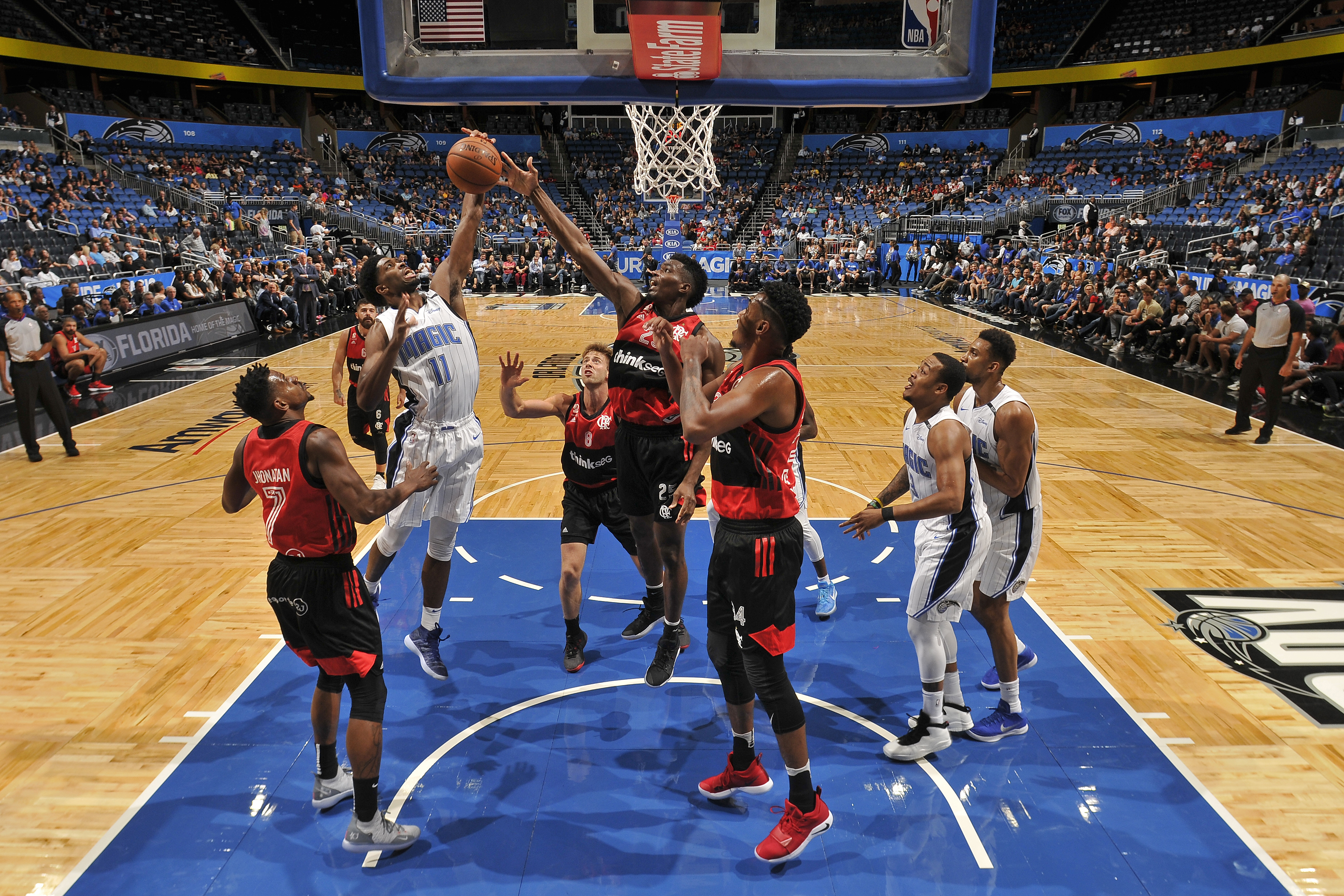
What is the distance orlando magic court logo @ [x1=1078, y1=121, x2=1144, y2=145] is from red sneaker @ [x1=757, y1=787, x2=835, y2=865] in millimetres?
36257

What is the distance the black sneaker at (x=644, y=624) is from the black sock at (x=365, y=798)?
2.02 metres

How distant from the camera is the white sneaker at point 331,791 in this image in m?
3.72

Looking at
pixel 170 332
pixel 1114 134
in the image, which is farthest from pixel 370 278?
pixel 1114 134

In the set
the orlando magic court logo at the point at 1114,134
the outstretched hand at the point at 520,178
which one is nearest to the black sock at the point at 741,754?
the outstretched hand at the point at 520,178

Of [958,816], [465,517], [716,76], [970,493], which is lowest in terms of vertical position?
[958,816]

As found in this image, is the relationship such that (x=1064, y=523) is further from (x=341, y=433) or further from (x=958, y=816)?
(x=341, y=433)

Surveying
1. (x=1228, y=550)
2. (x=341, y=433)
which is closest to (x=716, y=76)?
(x=1228, y=550)

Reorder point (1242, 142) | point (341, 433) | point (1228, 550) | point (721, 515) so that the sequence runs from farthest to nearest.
→ point (1242, 142)
point (341, 433)
point (1228, 550)
point (721, 515)

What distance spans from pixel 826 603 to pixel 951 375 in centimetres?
215

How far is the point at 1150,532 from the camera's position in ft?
22.9

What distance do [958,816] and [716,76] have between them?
4.82 m

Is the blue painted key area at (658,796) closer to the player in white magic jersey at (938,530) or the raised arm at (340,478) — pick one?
the player in white magic jersey at (938,530)

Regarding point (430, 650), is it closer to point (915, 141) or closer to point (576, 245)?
point (576, 245)

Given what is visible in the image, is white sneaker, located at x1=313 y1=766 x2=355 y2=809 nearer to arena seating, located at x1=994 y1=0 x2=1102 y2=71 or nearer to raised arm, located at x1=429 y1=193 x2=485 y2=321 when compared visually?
raised arm, located at x1=429 y1=193 x2=485 y2=321
